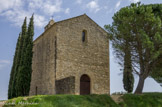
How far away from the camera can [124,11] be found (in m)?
17.8

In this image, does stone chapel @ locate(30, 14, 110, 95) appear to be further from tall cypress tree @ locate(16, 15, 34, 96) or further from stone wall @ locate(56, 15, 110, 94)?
tall cypress tree @ locate(16, 15, 34, 96)

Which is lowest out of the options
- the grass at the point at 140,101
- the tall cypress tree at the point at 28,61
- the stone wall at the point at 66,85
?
the grass at the point at 140,101

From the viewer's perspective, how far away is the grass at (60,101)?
11.3m

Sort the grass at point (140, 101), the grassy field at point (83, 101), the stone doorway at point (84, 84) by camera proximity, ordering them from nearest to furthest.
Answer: the grassy field at point (83, 101)
the grass at point (140, 101)
the stone doorway at point (84, 84)

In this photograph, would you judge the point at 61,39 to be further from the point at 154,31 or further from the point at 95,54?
the point at 154,31

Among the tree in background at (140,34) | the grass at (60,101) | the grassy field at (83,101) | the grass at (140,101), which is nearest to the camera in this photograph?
the grass at (60,101)

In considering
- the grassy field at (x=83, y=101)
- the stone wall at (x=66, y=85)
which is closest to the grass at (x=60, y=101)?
the grassy field at (x=83, y=101)

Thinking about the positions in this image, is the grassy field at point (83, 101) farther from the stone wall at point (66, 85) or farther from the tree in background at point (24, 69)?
the tree in background at point (24, 69)

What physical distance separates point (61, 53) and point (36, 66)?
200 inches

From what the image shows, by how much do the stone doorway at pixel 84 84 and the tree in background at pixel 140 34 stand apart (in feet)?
14.0

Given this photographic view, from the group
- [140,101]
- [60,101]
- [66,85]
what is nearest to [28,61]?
[66,85]

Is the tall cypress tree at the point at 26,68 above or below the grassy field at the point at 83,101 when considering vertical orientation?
above

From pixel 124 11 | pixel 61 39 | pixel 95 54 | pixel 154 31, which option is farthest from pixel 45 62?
pixel 154 31

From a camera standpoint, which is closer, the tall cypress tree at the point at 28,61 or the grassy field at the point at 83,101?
the grassy field at the point at 83,101
